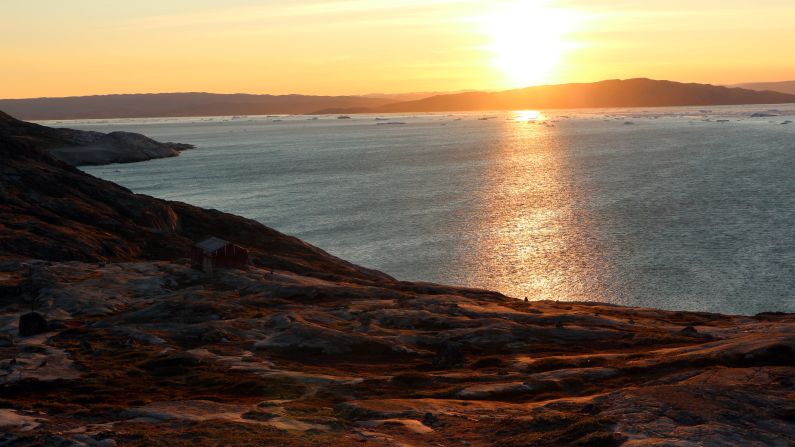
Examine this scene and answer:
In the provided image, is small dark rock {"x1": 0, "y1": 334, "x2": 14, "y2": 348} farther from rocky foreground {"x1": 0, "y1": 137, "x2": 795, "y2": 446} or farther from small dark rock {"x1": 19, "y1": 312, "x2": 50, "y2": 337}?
small dark rock {"x1": 19, "y1": 312, "x2": 50, "y2": 337}

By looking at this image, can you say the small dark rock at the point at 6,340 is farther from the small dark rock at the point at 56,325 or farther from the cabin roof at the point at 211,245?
the cabin roof at the point at 211,245

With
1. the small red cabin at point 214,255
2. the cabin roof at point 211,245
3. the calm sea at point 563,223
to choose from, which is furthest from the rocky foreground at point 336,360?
the calm sea at point 563,223

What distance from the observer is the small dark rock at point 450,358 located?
50.3 m

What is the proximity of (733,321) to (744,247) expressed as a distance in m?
33.0

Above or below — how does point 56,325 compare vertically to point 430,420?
below

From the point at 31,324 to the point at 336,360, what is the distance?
2080 centimetres

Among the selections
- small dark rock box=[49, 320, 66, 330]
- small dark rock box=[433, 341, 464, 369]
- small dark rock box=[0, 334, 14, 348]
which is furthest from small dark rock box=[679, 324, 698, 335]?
small dark rock box=[0, 334, 14, 348]

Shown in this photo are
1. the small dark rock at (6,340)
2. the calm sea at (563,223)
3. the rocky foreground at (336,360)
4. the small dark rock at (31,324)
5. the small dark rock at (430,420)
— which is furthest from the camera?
the calm sea at (563,223)

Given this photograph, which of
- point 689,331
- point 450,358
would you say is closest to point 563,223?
point 689,331

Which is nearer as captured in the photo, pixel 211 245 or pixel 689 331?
pixel 689 331

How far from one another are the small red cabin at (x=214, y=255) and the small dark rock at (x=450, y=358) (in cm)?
2963

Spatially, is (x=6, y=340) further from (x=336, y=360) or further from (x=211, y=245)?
(x=211, y=245)

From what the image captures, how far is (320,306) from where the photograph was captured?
215ft

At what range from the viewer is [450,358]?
50344mm
